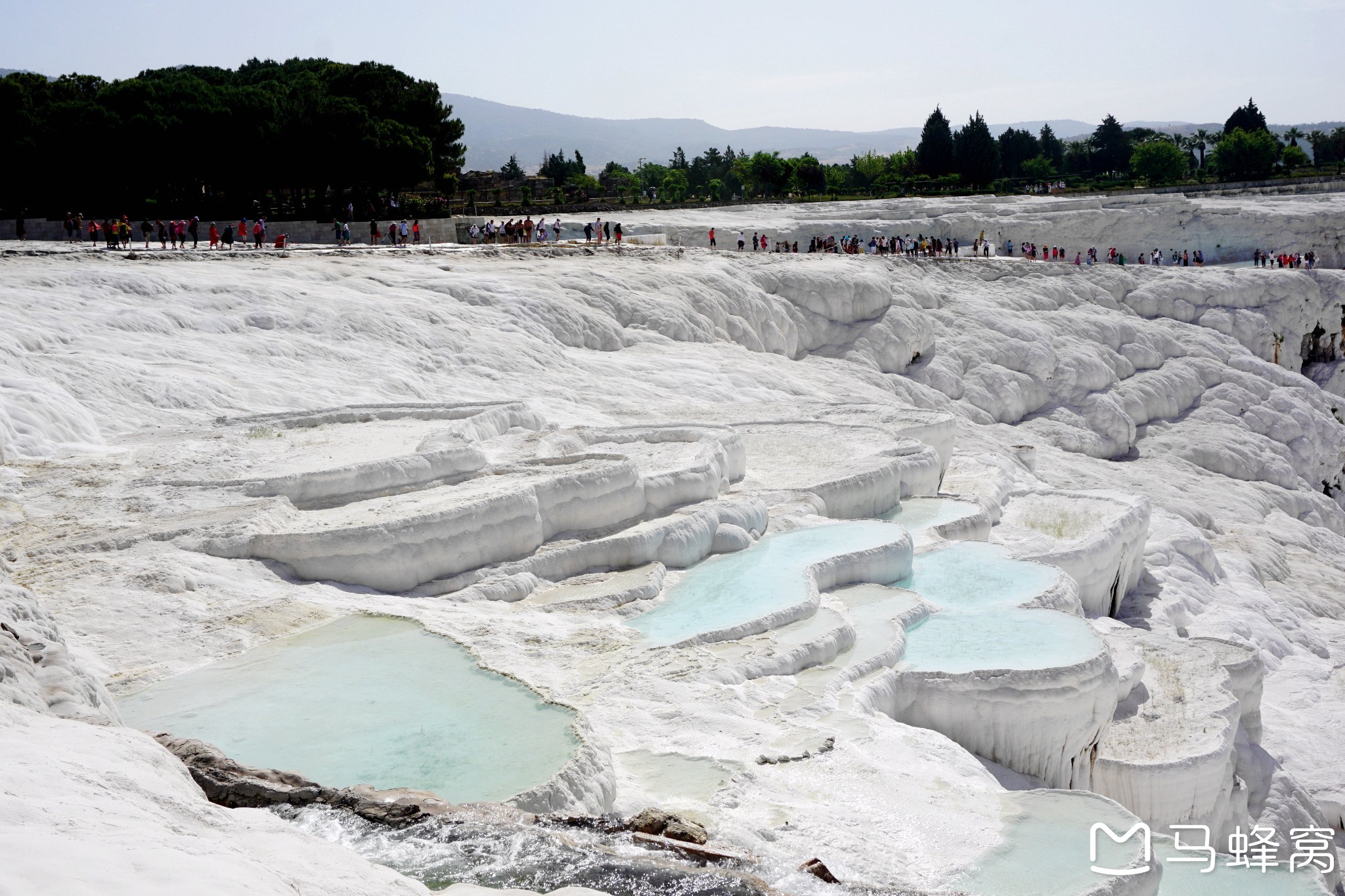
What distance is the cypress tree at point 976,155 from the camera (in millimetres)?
51438

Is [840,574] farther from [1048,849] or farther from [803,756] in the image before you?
[1048,849]

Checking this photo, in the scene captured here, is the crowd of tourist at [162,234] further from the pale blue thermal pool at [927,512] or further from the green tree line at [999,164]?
the green tree line at [999,164]

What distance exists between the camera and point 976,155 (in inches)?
2039

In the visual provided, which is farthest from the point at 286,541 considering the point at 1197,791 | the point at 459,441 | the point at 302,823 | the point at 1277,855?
the point at 1277,855

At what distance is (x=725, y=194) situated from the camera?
6134 cm

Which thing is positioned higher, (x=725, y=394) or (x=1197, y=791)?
(x=725, y=394)

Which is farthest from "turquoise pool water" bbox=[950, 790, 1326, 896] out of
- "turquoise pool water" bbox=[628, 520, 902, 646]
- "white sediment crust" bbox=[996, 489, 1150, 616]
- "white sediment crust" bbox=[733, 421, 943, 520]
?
"white sediment crust" bbox=[733, 421, 943, 520]

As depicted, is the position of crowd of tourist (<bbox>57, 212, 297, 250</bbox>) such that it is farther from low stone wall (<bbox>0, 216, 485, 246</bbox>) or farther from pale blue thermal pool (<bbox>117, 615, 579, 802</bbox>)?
pale blue thermal pool (<bbox>117, 615, 579, 802</bbox>)

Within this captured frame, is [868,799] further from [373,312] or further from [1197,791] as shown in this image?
[373,312]

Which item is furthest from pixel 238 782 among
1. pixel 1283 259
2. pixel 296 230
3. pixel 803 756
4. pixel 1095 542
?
pixel 1283 259

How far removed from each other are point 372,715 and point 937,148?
51871 millimetres

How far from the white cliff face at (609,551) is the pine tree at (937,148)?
32.4 m

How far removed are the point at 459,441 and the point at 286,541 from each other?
9.48 feet

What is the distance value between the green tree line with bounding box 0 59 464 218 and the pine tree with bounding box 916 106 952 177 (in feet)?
95.6
